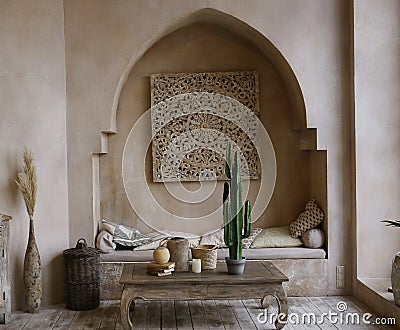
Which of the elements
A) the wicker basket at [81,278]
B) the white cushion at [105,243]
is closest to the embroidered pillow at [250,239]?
the white cushion at [105,243]

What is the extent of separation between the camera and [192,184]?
20.0 ft

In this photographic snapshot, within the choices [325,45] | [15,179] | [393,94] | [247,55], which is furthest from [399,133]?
[15,179]

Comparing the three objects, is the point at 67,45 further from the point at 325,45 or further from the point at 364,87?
the point at 364,87

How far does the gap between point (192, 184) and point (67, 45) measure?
6.28 feet

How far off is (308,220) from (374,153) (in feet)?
2.96

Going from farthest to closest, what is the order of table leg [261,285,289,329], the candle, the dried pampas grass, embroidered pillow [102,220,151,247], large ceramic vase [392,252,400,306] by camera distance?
embroidered pillow [102,220,151,247] < the dried pampas grass < the candle < table leg [261,285,289,329] < large ceramic vase [392,252,400,306]

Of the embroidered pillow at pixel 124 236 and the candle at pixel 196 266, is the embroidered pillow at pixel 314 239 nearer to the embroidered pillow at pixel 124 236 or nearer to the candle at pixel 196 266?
the candle at pixel 196 266

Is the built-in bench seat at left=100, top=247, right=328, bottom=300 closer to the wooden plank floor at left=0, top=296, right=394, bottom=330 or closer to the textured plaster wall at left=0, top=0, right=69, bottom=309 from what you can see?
the wooden plank floor at left=0, top=296, right=394, bottom=330

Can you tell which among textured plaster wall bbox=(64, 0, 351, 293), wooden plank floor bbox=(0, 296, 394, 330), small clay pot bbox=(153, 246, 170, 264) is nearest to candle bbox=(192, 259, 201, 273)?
small clay pot bbox=(153, 246, 170, 264)

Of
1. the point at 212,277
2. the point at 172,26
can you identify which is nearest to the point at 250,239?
the point at 212,277

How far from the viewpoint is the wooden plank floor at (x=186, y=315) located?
458 centimetres

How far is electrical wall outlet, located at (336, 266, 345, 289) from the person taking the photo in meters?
5.45

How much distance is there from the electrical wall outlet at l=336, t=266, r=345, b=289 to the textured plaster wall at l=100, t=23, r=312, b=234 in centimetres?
89

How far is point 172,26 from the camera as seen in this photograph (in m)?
5.51
